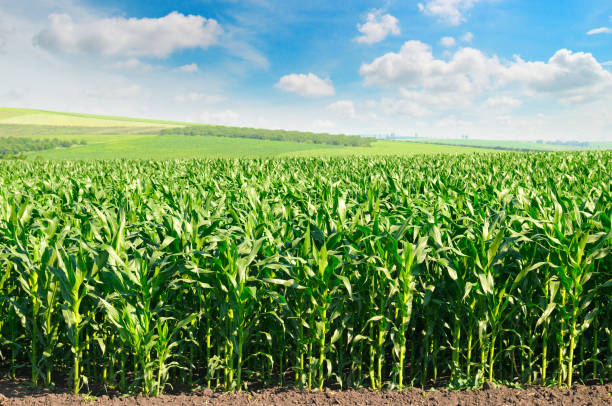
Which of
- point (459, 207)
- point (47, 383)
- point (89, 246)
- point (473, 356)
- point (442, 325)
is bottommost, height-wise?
point (47, 383)

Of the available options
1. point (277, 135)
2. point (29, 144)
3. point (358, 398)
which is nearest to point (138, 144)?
point (29, 144)

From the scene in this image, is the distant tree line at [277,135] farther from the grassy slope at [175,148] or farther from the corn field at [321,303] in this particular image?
the corn field at [321,303]

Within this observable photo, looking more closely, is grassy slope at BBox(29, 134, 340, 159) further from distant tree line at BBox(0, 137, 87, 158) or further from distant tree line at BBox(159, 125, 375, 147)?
distant tree line at BBox(159, 125, 375, 147)

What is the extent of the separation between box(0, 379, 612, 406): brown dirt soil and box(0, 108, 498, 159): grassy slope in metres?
54.8

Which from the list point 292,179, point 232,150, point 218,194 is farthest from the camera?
point 232,150

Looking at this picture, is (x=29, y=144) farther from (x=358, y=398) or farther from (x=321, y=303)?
(x=358, y=398)

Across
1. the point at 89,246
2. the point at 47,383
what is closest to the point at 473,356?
the point at 89,246

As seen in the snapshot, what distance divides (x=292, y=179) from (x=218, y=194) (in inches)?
182

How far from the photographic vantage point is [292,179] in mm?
11250

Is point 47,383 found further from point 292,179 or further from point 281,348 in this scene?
point 292,179

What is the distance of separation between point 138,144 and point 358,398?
95.0 m

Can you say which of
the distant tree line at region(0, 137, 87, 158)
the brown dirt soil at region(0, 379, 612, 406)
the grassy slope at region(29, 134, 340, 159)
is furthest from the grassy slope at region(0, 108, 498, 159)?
the brown dirt soil at region(0, 379, 612, 406)

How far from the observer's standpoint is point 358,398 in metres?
3.33

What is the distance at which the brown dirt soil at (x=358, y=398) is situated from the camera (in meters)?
3.25
